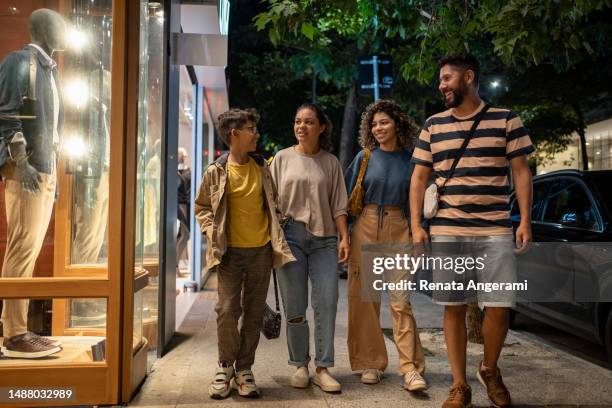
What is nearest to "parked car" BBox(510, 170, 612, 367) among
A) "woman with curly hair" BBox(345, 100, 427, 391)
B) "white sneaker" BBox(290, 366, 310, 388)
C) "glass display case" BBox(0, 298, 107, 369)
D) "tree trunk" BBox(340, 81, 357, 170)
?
"woman with curly hair" BBox(345, 100, 427, 391)

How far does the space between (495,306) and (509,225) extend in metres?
0.51

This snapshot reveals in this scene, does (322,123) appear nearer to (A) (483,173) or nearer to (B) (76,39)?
(A) (483,173)

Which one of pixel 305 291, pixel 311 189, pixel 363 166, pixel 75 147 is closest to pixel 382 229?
pixel 363 166

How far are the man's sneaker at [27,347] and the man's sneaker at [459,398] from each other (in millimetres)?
2514

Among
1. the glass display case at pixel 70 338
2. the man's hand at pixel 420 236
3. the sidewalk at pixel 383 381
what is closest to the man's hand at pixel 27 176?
the glass display case at pixel 70 338

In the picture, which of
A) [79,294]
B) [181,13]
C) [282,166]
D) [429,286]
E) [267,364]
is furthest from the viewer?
[181,13]

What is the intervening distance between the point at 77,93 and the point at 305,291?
2.11 meters

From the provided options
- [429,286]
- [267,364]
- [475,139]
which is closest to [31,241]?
[267,364]

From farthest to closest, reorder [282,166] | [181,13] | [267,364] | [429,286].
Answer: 1. [181,13]
2. [267,364]
3. [282,166]
4. [429,286]

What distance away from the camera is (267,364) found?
5.07 metres

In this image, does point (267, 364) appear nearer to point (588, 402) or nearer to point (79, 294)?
point (79, 294)

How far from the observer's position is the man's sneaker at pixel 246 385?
4070 millimetres

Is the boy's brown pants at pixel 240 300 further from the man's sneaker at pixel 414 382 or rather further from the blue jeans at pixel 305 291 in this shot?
the man's sneaker at pixel 414 382

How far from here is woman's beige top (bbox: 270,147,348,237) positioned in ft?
14.2
